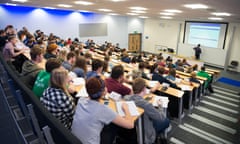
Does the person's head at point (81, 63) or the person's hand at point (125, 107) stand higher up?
the person's head at point (81, 63)

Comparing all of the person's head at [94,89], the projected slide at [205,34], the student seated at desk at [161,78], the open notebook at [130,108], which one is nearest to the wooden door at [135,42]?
the projected slide at [205,34]

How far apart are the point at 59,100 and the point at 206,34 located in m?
11.9

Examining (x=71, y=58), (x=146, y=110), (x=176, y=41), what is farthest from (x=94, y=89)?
(x=176, y=41)

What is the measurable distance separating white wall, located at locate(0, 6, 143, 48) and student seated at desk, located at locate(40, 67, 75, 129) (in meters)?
9.55

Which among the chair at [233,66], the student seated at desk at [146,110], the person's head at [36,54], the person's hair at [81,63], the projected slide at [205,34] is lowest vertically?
the chair at [233,66]

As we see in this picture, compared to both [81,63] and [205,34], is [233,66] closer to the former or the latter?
[205,34]

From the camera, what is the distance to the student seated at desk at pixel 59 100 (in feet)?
5.95

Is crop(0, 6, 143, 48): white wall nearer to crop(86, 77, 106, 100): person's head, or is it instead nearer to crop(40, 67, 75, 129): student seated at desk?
crop(40, 67, 75, 129): student seated at desk

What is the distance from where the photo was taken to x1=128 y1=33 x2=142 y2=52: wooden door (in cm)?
1472

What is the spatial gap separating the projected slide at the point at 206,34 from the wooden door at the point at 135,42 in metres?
4.25

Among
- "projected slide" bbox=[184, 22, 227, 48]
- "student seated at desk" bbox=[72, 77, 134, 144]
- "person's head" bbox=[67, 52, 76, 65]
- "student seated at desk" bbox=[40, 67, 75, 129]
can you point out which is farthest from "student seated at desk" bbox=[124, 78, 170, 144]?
"projected slide" bbox=[184, 22, 227, 48]

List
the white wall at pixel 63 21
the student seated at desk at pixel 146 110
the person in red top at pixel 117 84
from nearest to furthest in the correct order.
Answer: the student seated at desk at pixel 146 110 < the person in red top at pixel 117 84 < the white wall at pixel 63 21

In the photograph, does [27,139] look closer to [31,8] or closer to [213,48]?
[31,8]

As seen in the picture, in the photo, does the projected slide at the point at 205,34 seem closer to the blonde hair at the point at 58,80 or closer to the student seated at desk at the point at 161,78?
the student seated at desk at the point at 161,78
